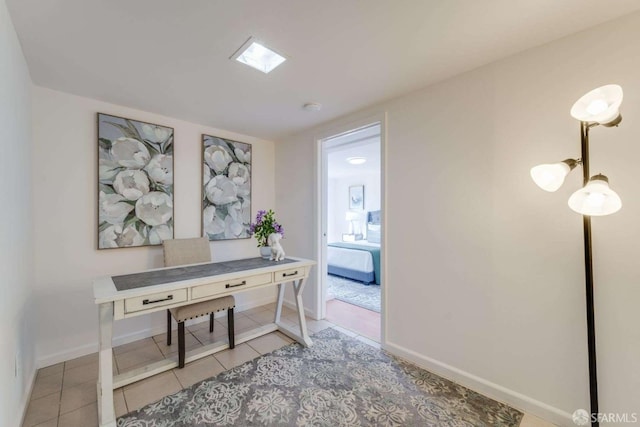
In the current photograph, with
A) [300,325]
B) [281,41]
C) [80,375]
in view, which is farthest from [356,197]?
[80,375]

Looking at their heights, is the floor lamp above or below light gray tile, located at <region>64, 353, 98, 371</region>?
above

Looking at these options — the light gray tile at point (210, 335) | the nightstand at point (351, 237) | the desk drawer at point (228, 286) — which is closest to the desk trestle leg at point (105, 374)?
the desk drawer at point (228, 286)

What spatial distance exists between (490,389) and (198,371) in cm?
210

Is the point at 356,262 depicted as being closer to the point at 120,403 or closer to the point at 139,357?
the point at 139,357

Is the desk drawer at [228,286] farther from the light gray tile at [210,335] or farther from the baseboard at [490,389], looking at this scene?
the baseboard at [490,389]

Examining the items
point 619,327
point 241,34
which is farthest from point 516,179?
point 241,34

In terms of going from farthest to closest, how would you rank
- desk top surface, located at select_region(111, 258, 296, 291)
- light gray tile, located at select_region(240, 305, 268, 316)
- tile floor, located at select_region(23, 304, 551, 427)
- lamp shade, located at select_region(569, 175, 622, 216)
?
light gray tile, located at select_region(240, 305, 268, 316) < desk top surface, located at select_region(111, 258, 296, 291) < tile floor, located at select_region(23, 304, 551, 427) < lamp shade, located at select_region(569, 175, 622, 216)

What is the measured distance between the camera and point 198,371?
204 cm

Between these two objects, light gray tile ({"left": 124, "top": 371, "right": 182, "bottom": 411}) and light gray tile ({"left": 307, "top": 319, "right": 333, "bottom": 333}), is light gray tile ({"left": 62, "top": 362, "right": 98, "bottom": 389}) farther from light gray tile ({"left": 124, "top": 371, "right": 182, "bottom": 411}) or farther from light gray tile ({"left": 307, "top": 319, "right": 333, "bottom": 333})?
light gray tile ({"left": 307, "top": 319, "right": 333, "bottom": 333})

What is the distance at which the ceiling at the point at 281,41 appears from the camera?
50.8 inches

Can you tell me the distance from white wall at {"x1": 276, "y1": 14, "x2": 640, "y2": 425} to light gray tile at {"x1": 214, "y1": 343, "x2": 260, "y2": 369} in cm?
121

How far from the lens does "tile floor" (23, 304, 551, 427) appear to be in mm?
1607

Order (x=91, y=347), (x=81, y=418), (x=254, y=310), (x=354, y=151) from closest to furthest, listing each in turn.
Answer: (x=81, y=418) → (x=91, y=347) → (x=254, y=310) → (x=354, y=151)

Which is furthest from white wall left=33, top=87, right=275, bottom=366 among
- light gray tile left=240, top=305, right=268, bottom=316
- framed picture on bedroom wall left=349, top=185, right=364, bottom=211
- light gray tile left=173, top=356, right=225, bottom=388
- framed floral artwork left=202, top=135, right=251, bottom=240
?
framed picture on bedroom wall left=349, top=185, right=364, bottom=211
